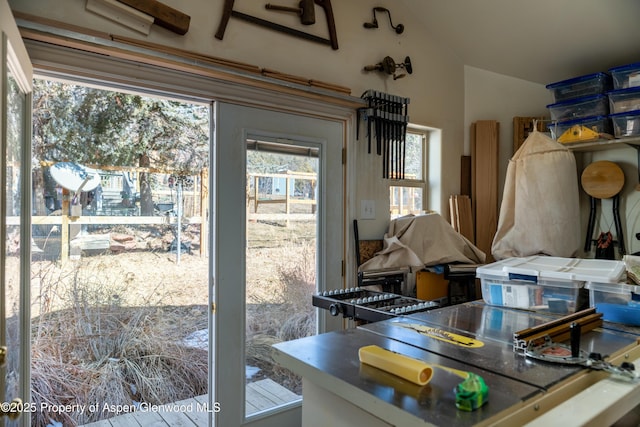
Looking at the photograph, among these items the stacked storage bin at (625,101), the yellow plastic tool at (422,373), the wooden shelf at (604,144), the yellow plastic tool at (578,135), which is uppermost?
the stacked storage bin at (625,101)

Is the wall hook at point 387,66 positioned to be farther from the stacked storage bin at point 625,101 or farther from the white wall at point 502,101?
the stacked storage bin at point 625,101

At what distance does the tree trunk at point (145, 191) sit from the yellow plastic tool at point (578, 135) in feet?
10.6

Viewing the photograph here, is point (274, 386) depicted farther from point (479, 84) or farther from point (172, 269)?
point (479, 84)

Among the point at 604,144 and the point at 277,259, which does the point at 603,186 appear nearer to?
the point at 604,144

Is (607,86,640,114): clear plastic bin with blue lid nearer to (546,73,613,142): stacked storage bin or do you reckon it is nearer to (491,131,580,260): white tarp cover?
(546,73,613,142): stacked storage bin

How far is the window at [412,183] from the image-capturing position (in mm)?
2977

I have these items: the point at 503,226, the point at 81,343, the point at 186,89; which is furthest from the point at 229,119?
the point at 81,343

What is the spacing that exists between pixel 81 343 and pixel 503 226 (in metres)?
Answer: 3.32

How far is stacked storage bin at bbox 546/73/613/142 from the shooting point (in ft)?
8.14

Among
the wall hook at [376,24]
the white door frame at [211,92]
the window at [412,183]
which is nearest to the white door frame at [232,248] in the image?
the white door frame at [211,92]

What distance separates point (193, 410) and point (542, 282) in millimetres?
2609

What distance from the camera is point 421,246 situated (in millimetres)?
2627

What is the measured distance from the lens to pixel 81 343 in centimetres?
323

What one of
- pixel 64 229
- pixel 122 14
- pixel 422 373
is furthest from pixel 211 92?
pixel 64 229
